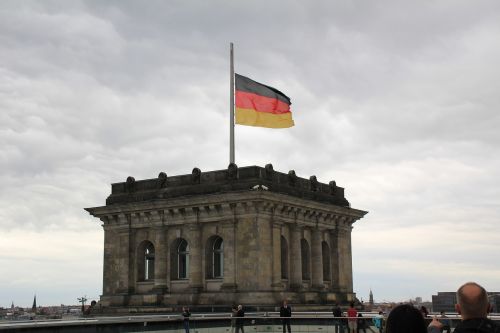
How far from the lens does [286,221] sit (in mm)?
43438

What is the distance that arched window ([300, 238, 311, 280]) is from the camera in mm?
46188

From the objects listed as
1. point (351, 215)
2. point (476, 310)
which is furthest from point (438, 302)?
point (476, 310)

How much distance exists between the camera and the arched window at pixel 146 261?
4606 centimetres

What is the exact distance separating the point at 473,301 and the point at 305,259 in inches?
1631

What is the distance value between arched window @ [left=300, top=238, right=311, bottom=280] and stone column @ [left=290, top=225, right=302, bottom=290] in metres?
1.85

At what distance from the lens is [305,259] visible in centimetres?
4662

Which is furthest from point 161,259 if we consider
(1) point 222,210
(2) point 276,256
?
(2) point 276,256

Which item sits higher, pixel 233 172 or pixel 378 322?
pixel 233 172

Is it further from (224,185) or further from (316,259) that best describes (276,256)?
(316,259)

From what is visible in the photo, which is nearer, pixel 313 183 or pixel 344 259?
pixel 313 183

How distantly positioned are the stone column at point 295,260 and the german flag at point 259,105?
7.14 meters

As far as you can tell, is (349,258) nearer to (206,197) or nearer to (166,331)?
(206,197)

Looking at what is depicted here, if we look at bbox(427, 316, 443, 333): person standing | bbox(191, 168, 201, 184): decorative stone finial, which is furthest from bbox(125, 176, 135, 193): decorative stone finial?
bbox(427, 316, 443, 333): person standing

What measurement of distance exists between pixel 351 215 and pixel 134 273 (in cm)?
1573
